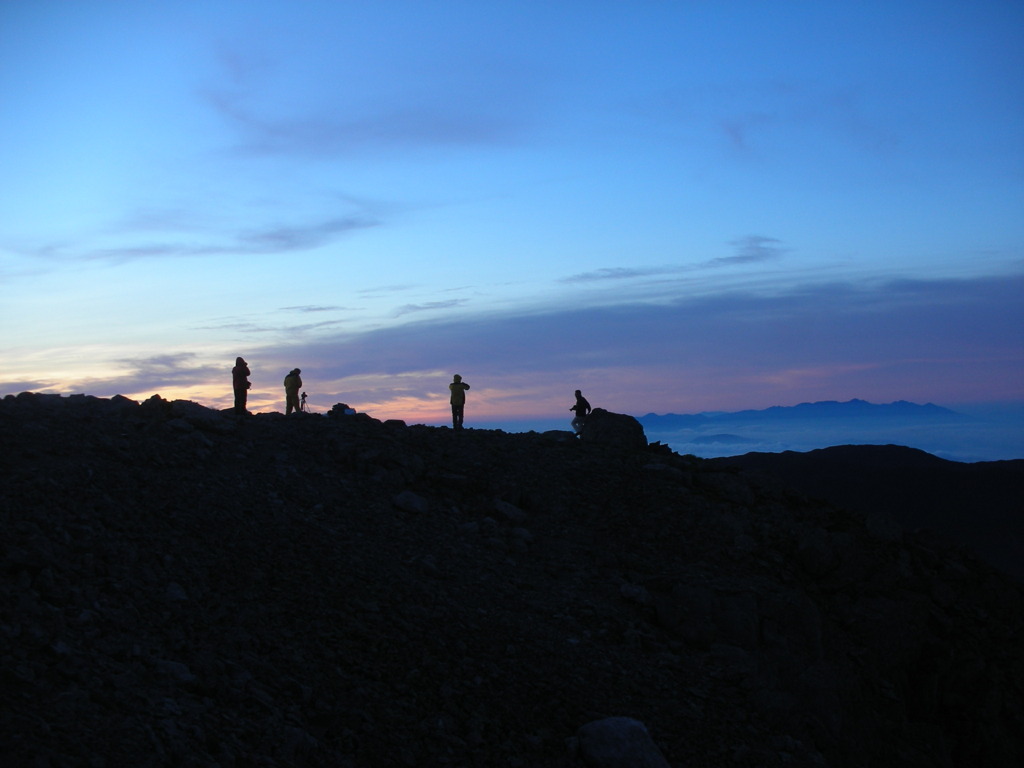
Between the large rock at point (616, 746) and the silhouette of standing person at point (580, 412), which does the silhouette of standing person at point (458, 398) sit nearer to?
the silhouette of standing person at point (580, 412)

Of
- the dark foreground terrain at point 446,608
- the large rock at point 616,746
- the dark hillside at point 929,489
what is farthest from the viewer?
the dark hillside at point 929,489

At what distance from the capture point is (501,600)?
11852 millimetres

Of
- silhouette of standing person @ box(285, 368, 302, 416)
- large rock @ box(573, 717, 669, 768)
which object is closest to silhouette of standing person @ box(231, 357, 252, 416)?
silhouette of standing person @ box(285, 368, 302, 416)

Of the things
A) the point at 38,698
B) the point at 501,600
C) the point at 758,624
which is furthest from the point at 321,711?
the point at 758,624

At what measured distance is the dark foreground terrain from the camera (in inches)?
319

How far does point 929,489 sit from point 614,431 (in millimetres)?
52478

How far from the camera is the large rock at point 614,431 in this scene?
2116 centimetres

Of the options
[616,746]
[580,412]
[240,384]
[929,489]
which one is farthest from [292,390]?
[929,489]

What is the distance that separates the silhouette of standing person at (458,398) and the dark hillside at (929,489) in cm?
3591

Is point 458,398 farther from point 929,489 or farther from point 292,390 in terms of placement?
point 929,489

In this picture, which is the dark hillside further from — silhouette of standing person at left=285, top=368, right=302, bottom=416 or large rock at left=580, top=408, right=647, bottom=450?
silhouette of standing person at left=285, top=368, right=302, bottom=416

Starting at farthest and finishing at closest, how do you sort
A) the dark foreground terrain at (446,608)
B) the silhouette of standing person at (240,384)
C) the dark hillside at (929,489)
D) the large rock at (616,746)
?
1. the dark hillside at (929,489)
2. the silhouette of standing person at (240,384)
3. the large rock at (616,746)
4. the dark foreground terrain at (446,608)

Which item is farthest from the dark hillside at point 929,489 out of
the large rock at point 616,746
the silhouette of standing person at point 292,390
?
the large rock at point 616,746

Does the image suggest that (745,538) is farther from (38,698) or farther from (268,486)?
(38,698)
